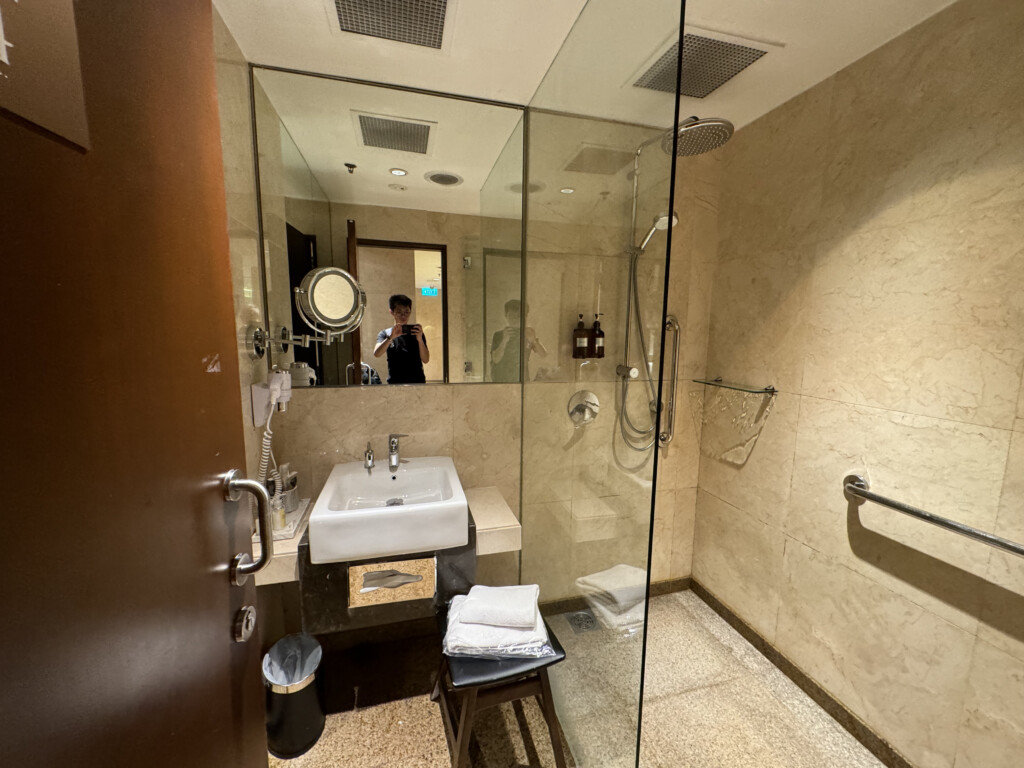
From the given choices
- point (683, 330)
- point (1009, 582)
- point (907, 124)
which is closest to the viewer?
point (1009, 582)

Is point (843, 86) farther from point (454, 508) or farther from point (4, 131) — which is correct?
point (4, 131)

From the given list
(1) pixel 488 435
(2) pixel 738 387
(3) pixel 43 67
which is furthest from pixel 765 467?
(3) pixel 43 67

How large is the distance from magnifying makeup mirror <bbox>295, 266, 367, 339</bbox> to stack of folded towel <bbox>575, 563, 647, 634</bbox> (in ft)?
4.21

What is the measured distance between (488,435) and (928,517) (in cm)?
146

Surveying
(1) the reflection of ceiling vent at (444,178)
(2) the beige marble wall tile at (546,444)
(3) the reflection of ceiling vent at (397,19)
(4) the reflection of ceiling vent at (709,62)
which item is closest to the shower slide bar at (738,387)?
(2) the beige marble wall tile at (546,444)

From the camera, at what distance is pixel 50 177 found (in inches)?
15.8

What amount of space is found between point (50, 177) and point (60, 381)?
20 cm

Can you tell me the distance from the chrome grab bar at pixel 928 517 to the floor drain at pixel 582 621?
993 millimetres

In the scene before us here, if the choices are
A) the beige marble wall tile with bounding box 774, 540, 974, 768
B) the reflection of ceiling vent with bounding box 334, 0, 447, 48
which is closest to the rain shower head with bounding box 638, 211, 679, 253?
the reflection of ceiling vent with bounding box 334, 0, 447, 48

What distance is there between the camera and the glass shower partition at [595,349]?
943 millimetres

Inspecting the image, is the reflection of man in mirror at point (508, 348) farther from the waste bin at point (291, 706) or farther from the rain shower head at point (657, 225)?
the waste bin at point (291, 706)

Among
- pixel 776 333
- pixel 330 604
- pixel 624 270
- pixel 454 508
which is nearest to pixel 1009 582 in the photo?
pixel 776 333

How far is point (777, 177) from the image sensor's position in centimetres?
168

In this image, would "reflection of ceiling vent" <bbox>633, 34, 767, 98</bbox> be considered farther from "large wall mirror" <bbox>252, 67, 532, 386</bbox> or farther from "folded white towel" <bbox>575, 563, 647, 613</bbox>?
"folded white towel" <bbox>575, 563, 647, 613</bbox>
